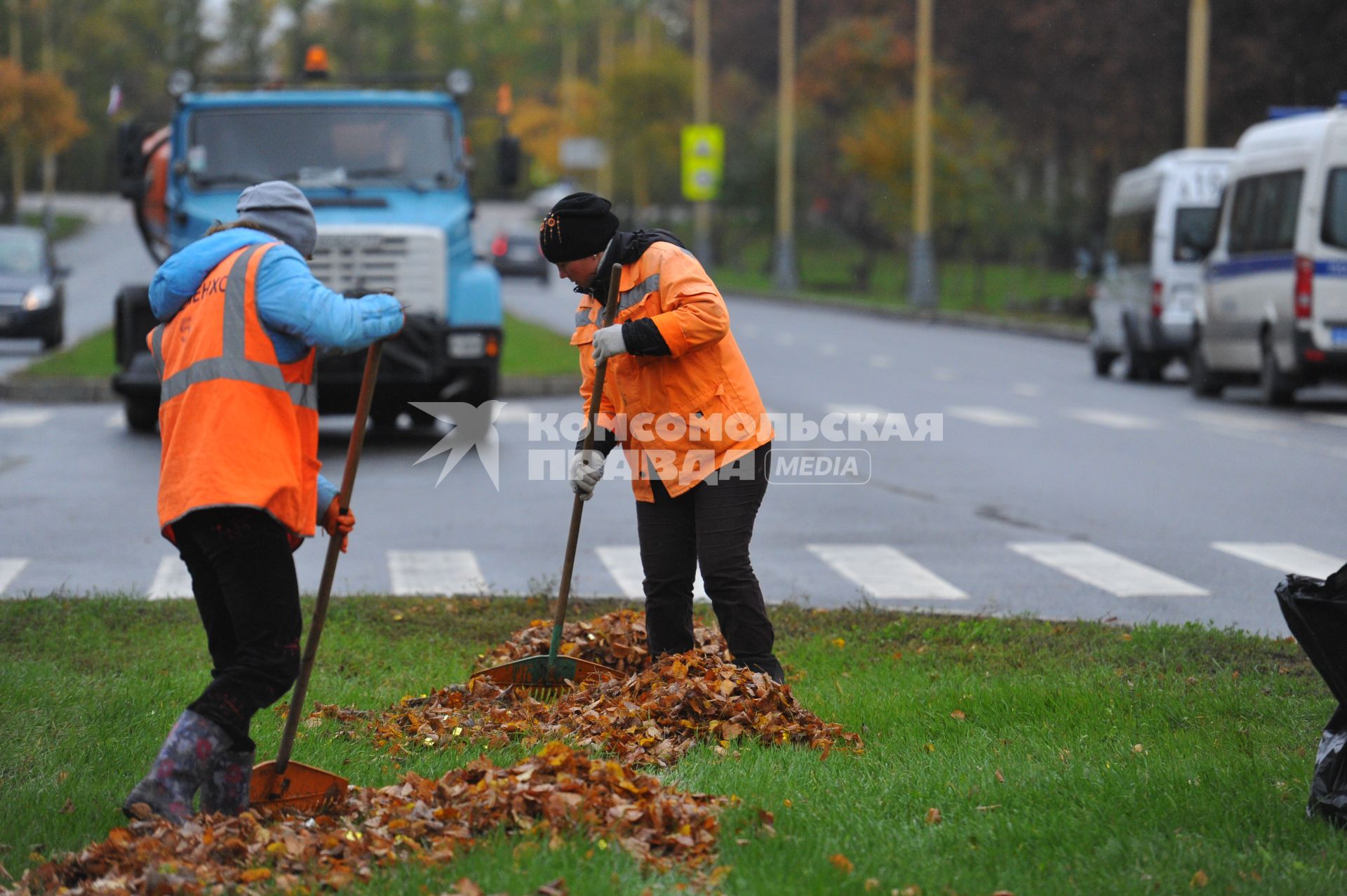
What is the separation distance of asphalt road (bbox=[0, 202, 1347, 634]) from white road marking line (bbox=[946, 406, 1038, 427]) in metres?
0.08

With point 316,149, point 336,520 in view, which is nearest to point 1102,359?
point 316,149

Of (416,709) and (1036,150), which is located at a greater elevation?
(1036,150)

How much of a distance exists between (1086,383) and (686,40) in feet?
235

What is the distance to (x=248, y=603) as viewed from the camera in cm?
482

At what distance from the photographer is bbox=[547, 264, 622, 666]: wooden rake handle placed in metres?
6.02

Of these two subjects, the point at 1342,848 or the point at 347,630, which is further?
the point at 347,630

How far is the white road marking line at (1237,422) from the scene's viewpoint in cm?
1777

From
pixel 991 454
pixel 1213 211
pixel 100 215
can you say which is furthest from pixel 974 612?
pixel 100 215

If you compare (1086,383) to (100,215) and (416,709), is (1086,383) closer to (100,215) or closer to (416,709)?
(416,709)

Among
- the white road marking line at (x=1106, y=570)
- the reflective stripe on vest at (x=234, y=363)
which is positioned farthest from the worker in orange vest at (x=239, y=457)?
the white road marking line at (x=1106, y=570)

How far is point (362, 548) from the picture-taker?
10.8 m

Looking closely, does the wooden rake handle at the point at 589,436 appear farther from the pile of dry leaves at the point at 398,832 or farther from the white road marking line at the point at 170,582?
the white road marking line at the point at 170,582

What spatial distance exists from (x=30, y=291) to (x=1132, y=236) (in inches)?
644

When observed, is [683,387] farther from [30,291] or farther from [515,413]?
[30,291]
